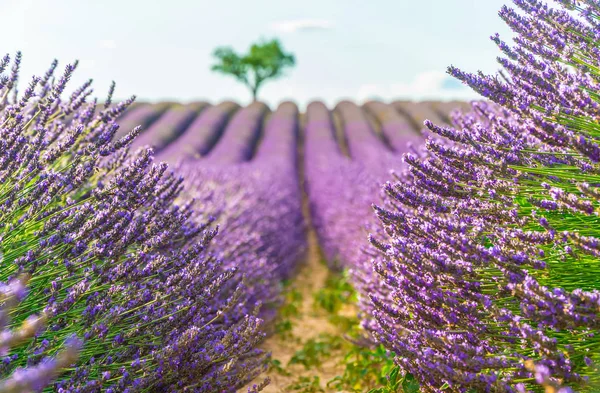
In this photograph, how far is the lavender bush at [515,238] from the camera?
5.52 feet

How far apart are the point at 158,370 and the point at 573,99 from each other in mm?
1693

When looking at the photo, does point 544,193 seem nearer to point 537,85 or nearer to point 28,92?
point 537,85

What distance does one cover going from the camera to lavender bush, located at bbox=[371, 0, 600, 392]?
1.68m

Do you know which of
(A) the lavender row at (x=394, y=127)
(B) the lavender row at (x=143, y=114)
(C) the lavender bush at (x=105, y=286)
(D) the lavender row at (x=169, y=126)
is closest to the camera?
(C) the lavender bush at (x=105, y=286)

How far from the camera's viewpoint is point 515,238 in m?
1.92

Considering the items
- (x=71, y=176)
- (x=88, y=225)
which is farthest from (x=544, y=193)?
(x=71, y=176)

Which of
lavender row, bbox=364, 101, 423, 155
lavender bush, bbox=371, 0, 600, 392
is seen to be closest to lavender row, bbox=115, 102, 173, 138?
lavender row, bbox=364, 101, 423, 155

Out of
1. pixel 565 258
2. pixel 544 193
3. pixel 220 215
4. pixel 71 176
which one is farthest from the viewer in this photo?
pixel 220 215

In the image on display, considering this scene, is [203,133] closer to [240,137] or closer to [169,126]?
[240,137]

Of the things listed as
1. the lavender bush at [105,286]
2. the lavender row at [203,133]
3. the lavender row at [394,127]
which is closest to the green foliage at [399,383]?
the lavender bush at [105,286]

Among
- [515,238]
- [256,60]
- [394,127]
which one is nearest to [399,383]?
[515,238]

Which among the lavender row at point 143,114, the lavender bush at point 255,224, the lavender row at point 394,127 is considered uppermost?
the lavender row at point 143,114

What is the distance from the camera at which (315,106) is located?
33688 mm

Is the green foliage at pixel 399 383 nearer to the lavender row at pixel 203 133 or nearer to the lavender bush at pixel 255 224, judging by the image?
the lavender bush at pixel 255 224
